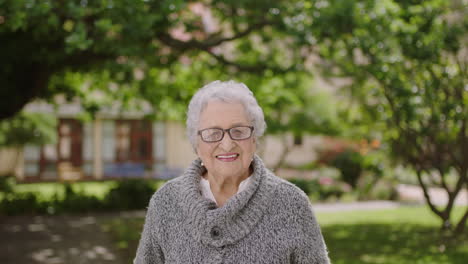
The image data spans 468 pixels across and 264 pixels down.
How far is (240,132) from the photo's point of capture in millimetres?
2271

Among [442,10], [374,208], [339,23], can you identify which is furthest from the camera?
[374,208]

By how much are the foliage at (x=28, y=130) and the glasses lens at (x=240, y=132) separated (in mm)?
17268

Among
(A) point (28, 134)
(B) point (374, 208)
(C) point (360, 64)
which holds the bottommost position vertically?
(B) point (374, 208)

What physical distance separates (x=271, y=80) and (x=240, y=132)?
989 cm

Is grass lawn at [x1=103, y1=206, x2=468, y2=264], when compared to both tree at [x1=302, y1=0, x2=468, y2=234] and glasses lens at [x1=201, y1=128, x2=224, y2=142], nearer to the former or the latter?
tree at [x1=302, y1=0, x2=468, y2=234]

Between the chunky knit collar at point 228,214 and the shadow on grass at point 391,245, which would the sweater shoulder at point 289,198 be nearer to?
the chunky knit collar at point 228,214

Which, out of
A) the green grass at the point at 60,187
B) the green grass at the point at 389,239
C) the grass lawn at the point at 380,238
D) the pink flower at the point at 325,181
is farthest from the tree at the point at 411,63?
the green grass at the point at 60,187

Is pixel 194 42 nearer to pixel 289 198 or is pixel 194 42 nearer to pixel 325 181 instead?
pixel 289 198

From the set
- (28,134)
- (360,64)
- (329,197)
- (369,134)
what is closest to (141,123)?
(28,134)

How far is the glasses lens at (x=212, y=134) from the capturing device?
2.26 metres

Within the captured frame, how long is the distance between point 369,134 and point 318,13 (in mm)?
4860

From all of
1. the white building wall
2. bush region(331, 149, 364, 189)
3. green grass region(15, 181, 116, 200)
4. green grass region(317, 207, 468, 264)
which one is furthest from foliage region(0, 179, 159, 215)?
the white building wall

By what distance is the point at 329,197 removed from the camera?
1820cm

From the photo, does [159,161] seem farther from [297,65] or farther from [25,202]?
[297,65]
